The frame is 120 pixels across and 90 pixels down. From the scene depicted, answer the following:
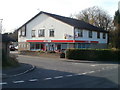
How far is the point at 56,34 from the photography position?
39.2 meters

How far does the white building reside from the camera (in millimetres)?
37359

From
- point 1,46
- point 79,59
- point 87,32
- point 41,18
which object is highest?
point 41,18

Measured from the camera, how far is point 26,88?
885 centimetres

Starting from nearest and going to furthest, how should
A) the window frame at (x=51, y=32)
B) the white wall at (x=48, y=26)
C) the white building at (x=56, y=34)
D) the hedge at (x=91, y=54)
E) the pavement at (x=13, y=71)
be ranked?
the pavement at (x=13, y=71)
the hedge at (x=91, y=54)
the white building at (x=56, y=34)
the white wall at (x=48, y=26)
the window frame at (x=51, y=32)

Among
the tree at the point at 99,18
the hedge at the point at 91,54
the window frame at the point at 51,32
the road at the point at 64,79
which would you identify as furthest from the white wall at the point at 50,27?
the road at the point at 64,79

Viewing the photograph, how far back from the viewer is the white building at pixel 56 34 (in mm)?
37359

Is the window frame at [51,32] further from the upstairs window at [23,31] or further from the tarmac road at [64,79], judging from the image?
the tarmac road at [64,79]

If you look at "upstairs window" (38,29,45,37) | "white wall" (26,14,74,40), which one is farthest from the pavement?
"upstairs window" (38,29,45,37)

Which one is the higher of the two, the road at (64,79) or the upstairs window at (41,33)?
the upstairs window at (41,33)

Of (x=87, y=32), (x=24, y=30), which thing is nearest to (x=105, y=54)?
(x=87, y=32)

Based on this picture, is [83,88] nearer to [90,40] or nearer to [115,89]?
[115,89]

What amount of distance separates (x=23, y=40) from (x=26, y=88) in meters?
37.1

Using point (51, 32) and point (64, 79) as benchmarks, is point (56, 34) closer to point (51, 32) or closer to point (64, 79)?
point (51, 32)

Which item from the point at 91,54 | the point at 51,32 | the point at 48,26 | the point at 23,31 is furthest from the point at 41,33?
the point at 91,54
